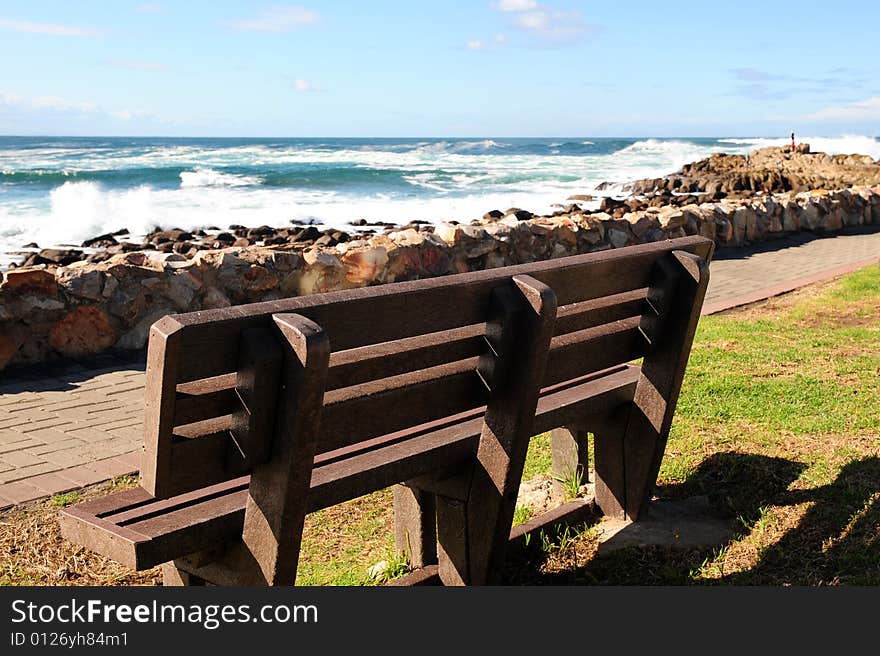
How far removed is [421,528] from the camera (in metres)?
3.56

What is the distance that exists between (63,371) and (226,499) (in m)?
4.55

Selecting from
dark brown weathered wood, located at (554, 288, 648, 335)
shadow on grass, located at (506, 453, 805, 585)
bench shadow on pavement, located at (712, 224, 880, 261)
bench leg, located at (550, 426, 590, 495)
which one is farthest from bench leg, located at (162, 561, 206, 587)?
bench shadow on pavement, located at (712, 224, 880, 261)

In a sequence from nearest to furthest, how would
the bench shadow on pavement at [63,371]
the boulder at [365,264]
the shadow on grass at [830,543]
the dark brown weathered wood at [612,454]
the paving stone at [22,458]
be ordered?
the shadow on grass at [830,543] → the dark brown weathered wood at [612,454] → the paving stone at [22,458] → the bench shadow on pavement at [63,371] → the boulder at [365,264]

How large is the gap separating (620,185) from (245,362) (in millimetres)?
33672

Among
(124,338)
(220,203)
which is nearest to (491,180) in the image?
(220,203)

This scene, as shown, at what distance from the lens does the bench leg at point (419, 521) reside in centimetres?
355

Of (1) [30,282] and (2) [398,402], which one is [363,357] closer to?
(2) [398,402]

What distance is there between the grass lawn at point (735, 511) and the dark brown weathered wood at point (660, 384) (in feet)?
1.00

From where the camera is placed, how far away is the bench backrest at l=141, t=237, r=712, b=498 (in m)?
2.29

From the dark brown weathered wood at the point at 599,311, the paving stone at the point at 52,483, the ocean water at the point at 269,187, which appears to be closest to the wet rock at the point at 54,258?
the ocean water at the point at 269,187

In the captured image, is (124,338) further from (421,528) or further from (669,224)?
(669,224)

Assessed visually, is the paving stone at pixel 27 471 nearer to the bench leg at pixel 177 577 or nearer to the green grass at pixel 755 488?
the green grass at pixel 755 488

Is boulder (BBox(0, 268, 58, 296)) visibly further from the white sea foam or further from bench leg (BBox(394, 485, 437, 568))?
the white sea foam

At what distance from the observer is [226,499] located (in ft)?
9.00
